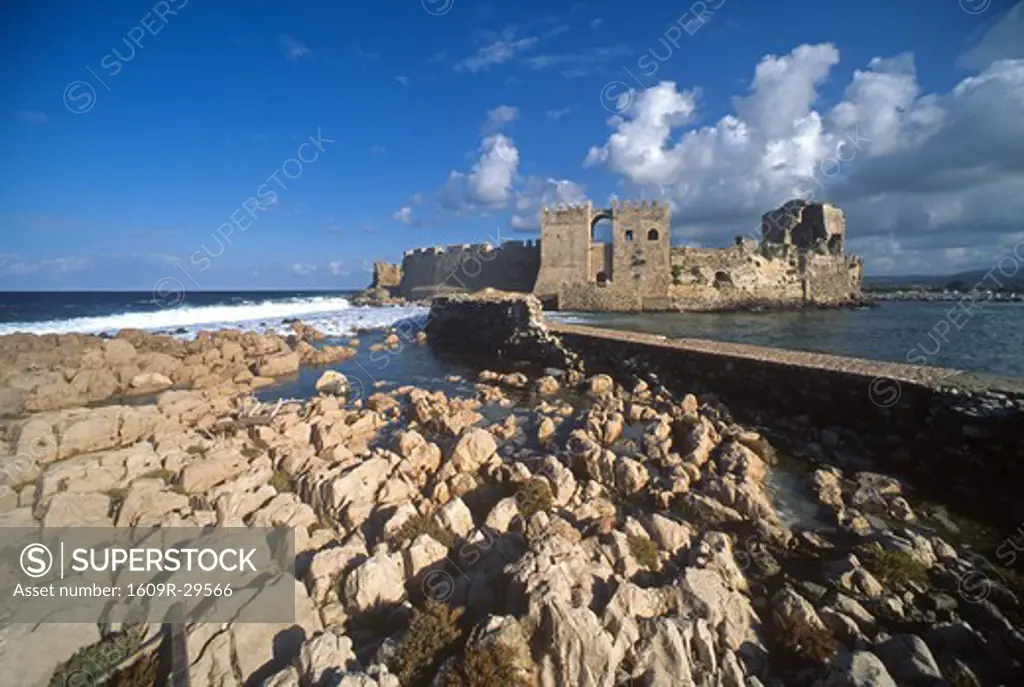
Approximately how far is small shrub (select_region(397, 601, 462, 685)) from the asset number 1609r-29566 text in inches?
71.9

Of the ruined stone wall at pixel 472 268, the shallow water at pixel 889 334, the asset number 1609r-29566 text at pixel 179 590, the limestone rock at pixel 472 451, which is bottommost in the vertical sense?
the asset number 1609r-29566 text at pixel 179 590

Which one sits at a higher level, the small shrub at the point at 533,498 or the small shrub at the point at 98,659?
the small shrub at the point at 533,498

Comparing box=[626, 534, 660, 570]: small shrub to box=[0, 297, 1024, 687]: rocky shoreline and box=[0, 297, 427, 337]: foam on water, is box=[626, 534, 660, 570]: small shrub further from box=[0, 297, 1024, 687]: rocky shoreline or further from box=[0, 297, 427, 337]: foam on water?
box=[0, 297, 427, 337]: foam on water

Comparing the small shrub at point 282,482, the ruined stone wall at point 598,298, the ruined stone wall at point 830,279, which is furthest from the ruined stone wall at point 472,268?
the small shrub at point 282,482

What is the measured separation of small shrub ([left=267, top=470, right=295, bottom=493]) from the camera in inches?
257

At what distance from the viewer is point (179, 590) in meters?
4.32

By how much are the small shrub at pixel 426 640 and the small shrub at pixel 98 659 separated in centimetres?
→ 230

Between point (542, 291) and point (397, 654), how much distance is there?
1373 inches

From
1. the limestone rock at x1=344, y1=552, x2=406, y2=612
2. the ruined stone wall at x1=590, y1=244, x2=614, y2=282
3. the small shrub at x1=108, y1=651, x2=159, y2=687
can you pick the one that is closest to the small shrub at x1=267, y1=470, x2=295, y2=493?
the limestone rock at x1=344, y1=552, x2=406, y2=612

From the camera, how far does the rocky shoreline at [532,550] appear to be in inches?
144

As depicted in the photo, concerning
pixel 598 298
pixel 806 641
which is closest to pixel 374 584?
pixel 806 641

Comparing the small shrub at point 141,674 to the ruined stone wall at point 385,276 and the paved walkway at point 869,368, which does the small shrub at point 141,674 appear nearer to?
the paved walkway at point 869,368

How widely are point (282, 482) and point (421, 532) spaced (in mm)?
2687

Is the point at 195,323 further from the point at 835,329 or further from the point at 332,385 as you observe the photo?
the point at 835,329
